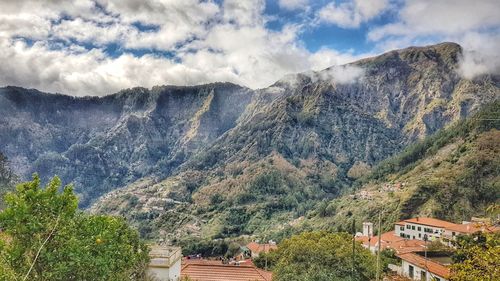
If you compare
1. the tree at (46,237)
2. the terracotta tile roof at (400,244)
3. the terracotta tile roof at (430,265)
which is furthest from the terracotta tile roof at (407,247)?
the tree at (46,237)

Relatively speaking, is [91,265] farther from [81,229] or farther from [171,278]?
[171,278]

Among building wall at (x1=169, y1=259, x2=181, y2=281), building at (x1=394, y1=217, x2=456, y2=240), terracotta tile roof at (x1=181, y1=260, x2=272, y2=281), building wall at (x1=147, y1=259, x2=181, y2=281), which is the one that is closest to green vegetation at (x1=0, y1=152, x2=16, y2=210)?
terracotta tile roof at (x1=181, y1=260, x2=272, y2=281)

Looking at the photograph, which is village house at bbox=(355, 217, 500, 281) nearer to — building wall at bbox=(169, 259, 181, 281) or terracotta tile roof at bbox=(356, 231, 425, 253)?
terracotta tile roof at bbox=(356, 231, 425, 253)

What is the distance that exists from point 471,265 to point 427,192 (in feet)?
459

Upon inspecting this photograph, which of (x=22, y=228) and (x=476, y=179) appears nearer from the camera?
(x=22, y=228)

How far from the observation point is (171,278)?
3738 cm

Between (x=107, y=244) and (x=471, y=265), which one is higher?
(x=471, y=265)

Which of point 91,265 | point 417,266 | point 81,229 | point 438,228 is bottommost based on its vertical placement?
point 438,228

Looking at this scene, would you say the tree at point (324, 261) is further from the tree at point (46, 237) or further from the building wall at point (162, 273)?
the tree at point (46, 237)

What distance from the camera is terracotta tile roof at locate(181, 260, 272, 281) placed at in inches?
1836

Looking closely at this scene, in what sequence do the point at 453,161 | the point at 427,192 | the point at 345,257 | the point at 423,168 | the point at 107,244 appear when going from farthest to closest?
the point at 423,168 < the point at 453,161 < the point at 427,192 < the point at 345,257 < the point at 107,244

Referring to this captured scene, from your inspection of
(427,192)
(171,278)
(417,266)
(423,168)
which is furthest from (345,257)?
(423,168)

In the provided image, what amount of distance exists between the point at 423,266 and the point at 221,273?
2011 centimetres

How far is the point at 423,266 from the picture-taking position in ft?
147
